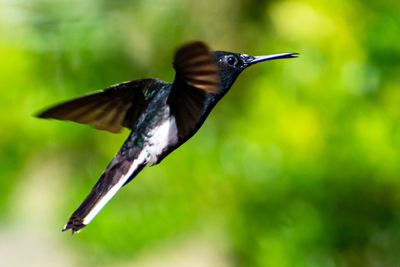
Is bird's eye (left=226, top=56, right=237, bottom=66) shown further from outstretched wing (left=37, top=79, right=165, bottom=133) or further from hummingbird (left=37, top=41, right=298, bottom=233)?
outstretched wing (left=37, top=79, right=165, bottom=133)

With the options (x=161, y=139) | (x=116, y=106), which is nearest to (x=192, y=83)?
(x=161, y=139)

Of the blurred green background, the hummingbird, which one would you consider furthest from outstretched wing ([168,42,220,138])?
the blurred green background

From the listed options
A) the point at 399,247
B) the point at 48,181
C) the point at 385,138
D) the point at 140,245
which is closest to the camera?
the point at 385,138

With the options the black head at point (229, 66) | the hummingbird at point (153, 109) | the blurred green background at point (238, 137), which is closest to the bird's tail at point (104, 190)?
the hummingbird at point (153, 109)

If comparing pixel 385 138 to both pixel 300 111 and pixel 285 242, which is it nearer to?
pixel 300 111

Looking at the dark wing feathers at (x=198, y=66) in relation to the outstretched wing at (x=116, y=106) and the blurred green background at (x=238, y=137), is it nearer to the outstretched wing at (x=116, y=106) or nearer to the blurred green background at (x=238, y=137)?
the outstretched wing at (x=116, y=106)

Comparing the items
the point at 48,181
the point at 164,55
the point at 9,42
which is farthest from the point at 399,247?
the point at 48,181

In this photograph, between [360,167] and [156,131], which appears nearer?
[156,131]
